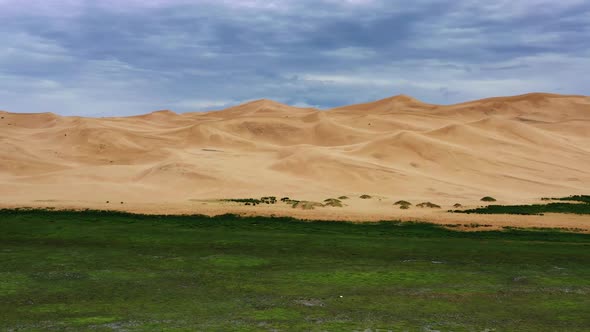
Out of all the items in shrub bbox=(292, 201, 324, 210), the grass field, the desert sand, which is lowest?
the grass field

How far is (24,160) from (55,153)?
12191mm

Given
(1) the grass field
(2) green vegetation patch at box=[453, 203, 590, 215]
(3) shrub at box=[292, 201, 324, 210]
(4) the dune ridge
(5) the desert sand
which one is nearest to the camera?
(1) the grass field

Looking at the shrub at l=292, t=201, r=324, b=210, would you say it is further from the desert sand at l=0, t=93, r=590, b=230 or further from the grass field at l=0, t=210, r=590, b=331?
the grass field at l=0, t=210, r=590, b=331

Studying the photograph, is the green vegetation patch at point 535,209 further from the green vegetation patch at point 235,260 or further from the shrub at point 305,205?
the green vegetation patch at point 235,260

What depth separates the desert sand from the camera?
1930 inches

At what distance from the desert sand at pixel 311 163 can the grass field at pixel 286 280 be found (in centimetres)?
1088

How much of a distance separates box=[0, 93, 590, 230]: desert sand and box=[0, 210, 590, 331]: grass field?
10876 millimetres

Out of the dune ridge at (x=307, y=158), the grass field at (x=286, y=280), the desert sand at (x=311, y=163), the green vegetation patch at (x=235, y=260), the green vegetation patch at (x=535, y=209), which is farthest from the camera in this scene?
the dune ridge at (x=307, y=158)

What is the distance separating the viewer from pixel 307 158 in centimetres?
7669

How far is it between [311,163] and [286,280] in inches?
2249

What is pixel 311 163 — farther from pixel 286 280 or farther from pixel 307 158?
pixel 286 280

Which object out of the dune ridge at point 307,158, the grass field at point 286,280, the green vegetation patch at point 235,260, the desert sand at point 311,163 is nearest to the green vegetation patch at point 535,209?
the desert sand at point 311,163

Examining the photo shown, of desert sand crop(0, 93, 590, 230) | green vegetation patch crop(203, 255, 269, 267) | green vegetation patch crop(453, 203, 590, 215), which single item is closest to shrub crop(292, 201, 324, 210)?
desert sand crop(0, 93, 590, 230)

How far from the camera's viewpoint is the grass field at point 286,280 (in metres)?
13.2
